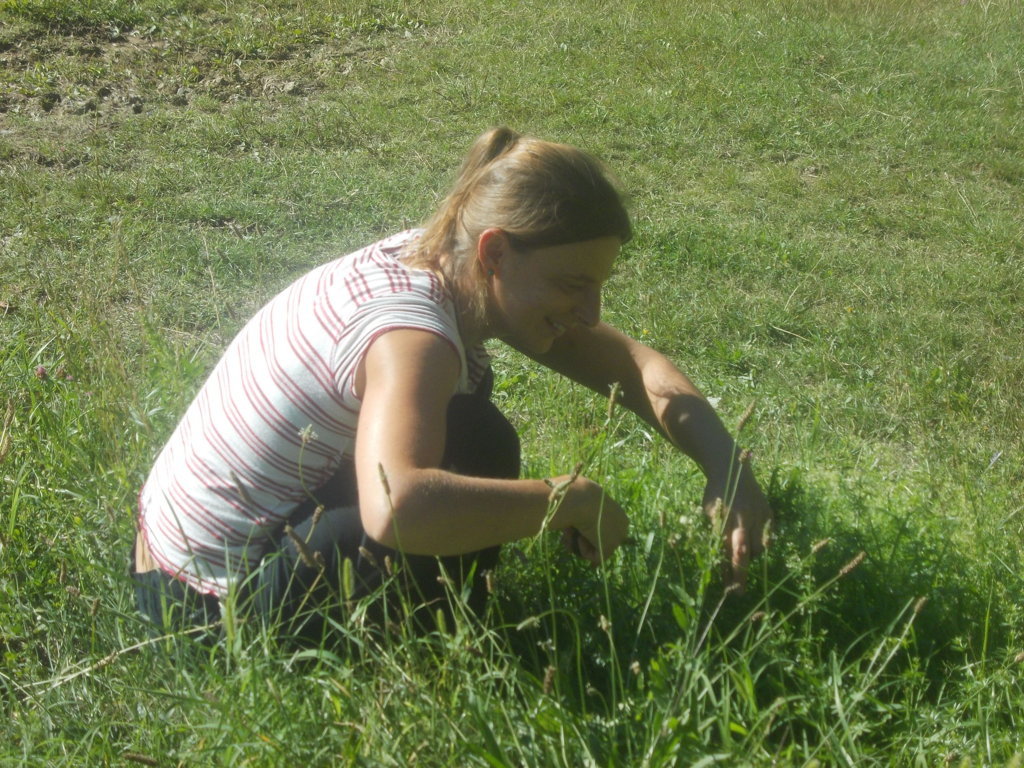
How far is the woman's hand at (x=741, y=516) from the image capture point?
223 centimetres

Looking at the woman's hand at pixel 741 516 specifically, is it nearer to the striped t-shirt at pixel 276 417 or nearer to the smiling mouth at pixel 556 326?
the smiling mouth at pixel 556 326

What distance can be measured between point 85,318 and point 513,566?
2048mm

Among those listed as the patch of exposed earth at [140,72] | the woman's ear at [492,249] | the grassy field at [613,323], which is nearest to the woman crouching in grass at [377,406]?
the woman's ear at [492,249]

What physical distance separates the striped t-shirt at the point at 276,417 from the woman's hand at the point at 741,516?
561 mm

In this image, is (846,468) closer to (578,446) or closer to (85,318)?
(578,446)

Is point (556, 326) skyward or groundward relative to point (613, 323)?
skyward

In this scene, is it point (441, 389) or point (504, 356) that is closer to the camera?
point (441, 389)

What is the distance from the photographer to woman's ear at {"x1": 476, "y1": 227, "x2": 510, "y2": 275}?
2.12 m

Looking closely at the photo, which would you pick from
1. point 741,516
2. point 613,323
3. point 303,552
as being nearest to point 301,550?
point 303,552

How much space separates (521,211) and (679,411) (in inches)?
26.1

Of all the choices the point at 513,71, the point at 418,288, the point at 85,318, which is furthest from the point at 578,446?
the point at 513,71

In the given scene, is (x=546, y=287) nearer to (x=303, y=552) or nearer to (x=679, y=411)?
(x=679, y=411)

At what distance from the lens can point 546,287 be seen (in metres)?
2.18

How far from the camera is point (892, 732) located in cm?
218
